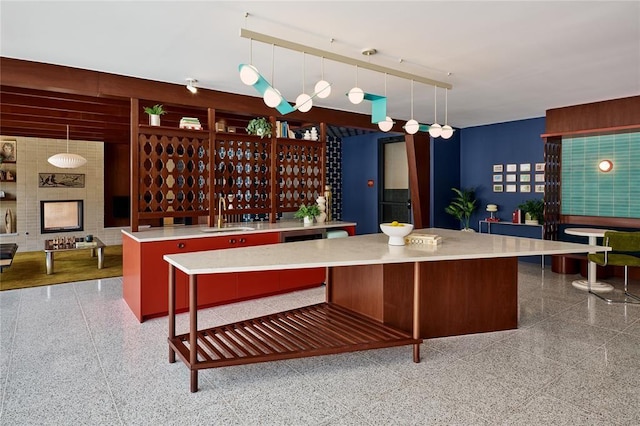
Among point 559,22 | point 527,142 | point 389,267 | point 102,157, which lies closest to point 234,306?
point 389,267

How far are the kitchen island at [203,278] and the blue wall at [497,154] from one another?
4004 millimetres

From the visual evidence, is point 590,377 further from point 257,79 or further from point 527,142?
point 527,142

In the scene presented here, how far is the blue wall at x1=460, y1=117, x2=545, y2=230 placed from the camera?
717 cm

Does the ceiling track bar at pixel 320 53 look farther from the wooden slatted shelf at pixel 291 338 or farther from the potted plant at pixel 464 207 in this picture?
the potted plant at pixel 464 207

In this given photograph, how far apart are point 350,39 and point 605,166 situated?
505 centimetres

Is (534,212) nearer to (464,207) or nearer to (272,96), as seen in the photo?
(464,207)

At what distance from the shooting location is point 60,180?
8750mm

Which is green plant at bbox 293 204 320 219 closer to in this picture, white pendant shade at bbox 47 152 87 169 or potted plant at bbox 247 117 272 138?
potted plant at bbox 247 117 272 138

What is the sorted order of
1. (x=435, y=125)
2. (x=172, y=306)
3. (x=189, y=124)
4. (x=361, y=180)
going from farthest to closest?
(x=361, y=180) < (x=189, y=124) < (x=435, y=125) < (x=172, y=306)

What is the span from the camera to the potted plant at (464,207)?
25.9 ft

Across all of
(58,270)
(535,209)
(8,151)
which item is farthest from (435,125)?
(8,151)

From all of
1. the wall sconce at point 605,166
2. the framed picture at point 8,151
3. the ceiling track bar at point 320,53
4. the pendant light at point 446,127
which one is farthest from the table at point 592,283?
the framed picture at point 8,151

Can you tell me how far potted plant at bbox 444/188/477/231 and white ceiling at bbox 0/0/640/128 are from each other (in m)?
3.21

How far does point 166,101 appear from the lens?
468cm
